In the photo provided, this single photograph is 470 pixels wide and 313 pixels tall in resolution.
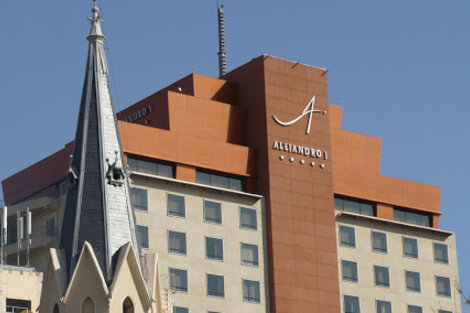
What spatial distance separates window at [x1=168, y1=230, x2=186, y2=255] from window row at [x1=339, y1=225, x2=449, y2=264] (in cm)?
1756

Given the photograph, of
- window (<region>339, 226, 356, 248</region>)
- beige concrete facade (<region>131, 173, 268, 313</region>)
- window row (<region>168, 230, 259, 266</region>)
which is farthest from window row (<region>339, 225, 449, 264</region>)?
window row (<region>168, 230, 259, 266</region>)

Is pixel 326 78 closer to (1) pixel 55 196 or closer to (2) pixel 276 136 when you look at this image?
(2) pixel 276 136

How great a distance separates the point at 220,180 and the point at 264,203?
419 centimetres

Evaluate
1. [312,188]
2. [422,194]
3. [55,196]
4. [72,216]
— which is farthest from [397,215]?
[72,216]

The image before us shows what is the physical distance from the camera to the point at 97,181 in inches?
2837

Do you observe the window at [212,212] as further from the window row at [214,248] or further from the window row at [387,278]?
the window row at [387,278]

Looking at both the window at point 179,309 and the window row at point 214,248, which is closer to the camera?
the window at point 179,309

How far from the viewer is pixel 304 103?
136250 millimetres

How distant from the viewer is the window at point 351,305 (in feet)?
447

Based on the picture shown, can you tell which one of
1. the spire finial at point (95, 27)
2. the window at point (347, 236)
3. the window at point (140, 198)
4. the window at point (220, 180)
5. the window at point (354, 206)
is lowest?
the spire finial at point (95, 27)

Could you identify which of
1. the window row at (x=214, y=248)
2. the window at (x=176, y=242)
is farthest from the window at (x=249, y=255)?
the window at (x=176, y=242)

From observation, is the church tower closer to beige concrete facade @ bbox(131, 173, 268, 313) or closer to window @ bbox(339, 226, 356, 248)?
beige concrete facade @ bbox(131, 173, 268, 313)

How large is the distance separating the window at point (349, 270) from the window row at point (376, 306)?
64.5 inches

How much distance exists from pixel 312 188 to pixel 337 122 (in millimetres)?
9555
